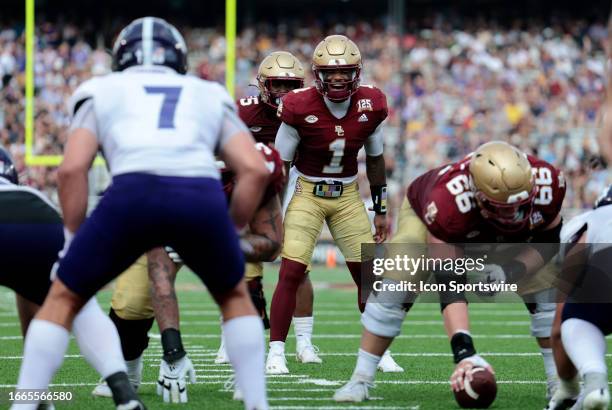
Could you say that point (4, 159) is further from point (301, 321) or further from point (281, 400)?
point (301, 321)

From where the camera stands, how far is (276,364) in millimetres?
6277

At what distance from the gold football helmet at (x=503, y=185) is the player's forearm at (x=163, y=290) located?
1420 mm

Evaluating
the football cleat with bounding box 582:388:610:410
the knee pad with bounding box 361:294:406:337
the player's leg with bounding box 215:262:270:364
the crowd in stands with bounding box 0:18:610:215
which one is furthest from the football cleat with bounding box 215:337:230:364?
the crowd in stands with bounding box 0:18:610:215

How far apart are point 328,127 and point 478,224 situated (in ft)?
7.17

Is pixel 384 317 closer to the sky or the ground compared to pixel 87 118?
closer to the ground

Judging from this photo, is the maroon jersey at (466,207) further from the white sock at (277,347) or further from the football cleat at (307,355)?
the football cleat at (307,355)

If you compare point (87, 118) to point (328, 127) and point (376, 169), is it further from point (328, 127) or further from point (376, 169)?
point (376, 169)

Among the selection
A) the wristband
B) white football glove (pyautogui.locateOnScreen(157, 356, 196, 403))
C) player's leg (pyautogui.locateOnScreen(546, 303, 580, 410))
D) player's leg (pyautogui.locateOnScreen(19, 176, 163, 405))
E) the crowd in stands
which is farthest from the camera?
the crowd in stands

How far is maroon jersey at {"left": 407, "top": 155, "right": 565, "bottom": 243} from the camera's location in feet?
15.6

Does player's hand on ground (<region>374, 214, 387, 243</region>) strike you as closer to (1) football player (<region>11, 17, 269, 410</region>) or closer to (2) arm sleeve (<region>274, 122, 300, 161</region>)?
(2) arm sleeve (<region>274, 122, 300, 161</region>)

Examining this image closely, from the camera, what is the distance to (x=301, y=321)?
23.2ft

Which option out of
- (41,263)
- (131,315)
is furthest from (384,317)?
(41,263)

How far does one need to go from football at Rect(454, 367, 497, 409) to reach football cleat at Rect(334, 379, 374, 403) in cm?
43

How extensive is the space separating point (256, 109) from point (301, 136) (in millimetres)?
529
